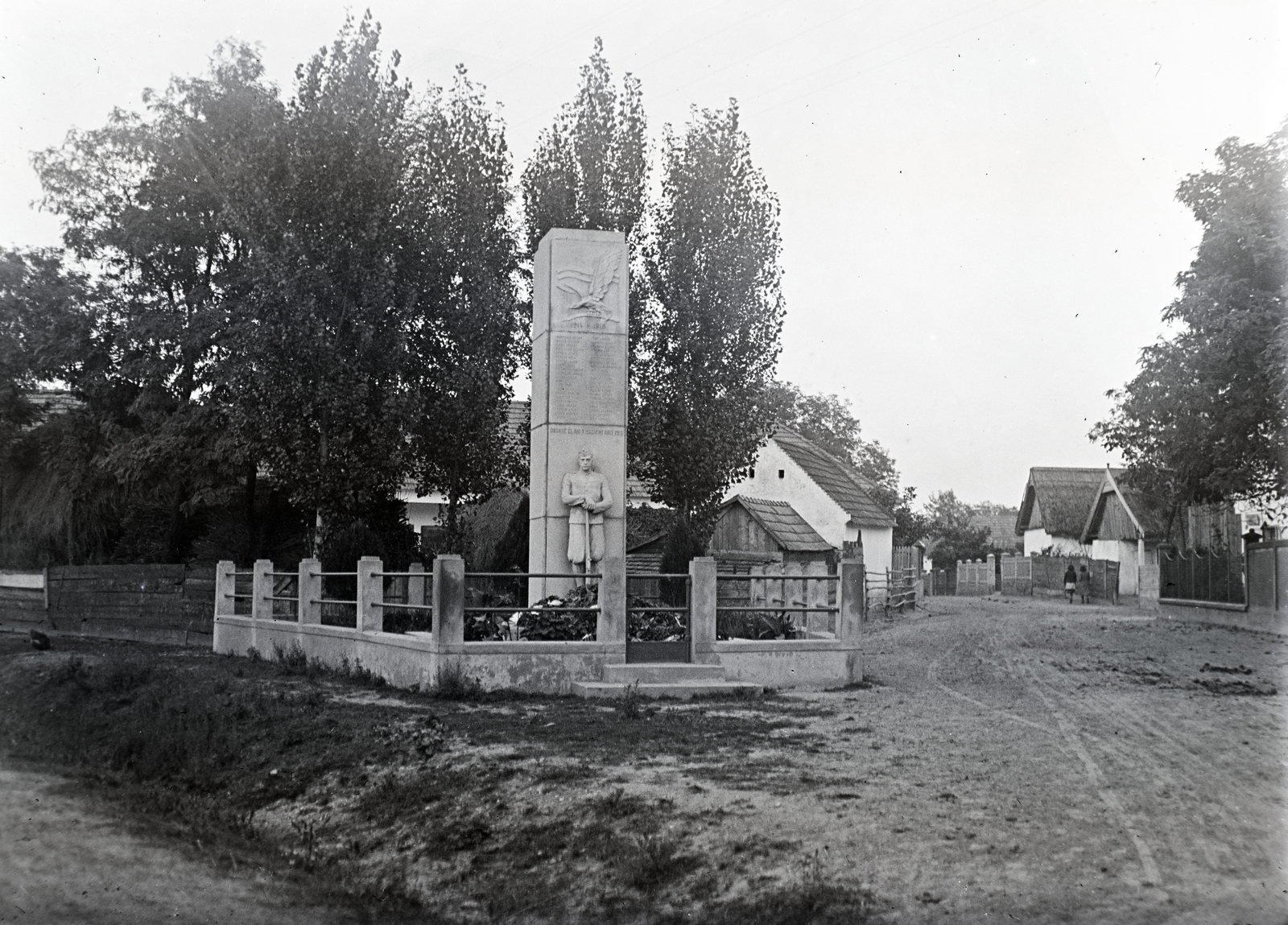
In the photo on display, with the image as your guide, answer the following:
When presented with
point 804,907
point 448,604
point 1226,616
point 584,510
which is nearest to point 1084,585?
point 1226,616

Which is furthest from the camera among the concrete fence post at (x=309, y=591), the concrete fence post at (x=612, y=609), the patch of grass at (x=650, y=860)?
the concrete fence post at (x=309, y=591)

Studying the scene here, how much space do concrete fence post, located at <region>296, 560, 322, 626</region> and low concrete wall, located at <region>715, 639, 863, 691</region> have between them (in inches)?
250

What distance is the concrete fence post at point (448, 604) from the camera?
40.4 ft

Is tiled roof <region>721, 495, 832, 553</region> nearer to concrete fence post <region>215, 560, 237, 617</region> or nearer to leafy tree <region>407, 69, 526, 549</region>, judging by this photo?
leafy tree <region>407, 69, 526, 549</region>

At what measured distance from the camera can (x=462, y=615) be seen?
40.9 ft

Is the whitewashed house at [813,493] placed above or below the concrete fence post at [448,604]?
above

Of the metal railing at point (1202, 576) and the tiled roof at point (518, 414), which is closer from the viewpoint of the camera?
the metal railing at point (1202, 576)

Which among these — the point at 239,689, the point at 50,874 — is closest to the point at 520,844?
the point at 50,874

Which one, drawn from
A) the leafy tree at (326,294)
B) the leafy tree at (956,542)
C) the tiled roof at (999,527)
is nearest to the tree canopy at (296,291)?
the leafy tree at (326,294)

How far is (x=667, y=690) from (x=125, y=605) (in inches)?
607

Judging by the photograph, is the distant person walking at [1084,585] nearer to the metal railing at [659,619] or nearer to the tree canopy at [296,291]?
the tree canopy at [296,291]

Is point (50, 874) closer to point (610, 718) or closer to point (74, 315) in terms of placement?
point (610, 718)

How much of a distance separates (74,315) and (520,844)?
2167 centimetres

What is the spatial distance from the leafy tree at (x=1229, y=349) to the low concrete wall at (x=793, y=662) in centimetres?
1229
